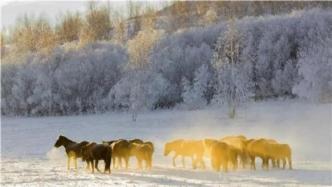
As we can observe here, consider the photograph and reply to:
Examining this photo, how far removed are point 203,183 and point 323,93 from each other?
4348 centimetres

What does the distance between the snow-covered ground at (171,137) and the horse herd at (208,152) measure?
2.20 ft

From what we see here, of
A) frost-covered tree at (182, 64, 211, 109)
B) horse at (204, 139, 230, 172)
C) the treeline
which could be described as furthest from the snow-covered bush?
horse at (204, 139, 230, 172)

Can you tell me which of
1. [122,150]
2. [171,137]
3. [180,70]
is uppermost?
[180,70]

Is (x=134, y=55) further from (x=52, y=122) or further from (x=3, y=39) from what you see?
(x=3, y=39)

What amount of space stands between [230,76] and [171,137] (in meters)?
16.9

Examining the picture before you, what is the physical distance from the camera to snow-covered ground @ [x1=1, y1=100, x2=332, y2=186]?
22297 mm

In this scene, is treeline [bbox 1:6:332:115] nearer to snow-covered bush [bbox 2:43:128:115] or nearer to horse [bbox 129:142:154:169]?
snow-covered bush [bbox 2:43:128:115]

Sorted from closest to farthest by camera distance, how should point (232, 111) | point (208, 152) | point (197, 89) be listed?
point (208, 152) → point (232, 111) → point (197, 89)

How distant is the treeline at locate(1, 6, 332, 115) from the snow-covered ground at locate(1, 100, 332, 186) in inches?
113

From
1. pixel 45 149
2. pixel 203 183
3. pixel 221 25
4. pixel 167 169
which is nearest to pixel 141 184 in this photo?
pixel 203 183

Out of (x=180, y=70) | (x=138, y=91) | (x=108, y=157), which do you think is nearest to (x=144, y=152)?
(x=108, y=157)

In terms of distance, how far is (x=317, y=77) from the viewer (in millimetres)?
62031

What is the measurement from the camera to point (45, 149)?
43.0m

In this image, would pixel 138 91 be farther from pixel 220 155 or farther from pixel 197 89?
pixel 220 155
